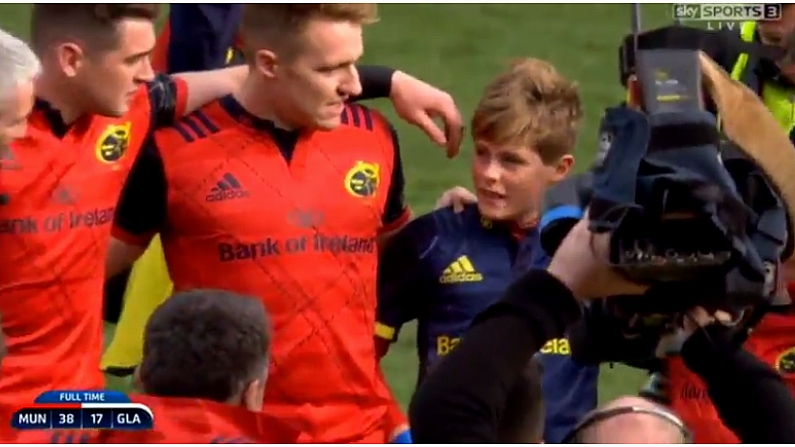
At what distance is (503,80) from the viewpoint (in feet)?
12.5

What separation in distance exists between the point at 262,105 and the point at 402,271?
480 mm

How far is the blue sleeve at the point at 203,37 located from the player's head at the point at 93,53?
0.84 meters

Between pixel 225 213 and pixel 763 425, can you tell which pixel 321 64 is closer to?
pixel 225 213

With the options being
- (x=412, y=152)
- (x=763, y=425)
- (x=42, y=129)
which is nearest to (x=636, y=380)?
(x=412, y=152)

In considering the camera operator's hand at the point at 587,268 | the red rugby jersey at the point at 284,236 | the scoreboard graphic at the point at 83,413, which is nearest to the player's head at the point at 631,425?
the camera operator's hand at the point at 587,268

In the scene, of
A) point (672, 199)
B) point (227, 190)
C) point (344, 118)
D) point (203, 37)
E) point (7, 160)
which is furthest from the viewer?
point (203, 37)

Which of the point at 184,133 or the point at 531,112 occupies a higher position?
the point at 184,133

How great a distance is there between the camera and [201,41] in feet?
14.0

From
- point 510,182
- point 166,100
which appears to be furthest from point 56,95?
point 510,182

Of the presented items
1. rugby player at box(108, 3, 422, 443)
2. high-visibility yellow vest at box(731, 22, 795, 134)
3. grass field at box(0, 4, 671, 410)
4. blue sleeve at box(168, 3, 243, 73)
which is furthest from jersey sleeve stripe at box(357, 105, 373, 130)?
grass field at box(0, 4, 671, 410)

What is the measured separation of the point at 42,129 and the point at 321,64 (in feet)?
1.74

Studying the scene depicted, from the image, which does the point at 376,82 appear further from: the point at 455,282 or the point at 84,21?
the point at 84,21

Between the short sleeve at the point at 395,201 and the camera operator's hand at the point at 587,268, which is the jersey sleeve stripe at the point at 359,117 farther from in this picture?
the camera operator's hand at the point at 587,268

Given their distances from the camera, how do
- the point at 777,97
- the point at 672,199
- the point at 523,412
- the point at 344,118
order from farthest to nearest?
the point at 777,97 → the point at 344,118 → the point at 523,412 → the point at 672,199
